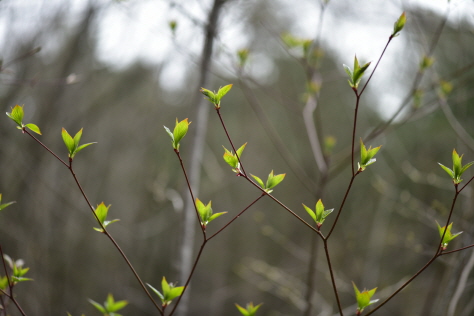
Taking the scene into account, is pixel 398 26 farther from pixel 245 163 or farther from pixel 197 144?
pixel 245 163

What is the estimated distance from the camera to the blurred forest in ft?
5.81

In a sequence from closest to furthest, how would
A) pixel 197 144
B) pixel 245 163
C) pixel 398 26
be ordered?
pixel 398 26, pixel 197 144, pixel 245 163

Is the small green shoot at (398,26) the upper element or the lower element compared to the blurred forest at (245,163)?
upper

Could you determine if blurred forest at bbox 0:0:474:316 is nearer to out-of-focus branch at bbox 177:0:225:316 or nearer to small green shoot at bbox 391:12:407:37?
out-of-focus branch at bbox 177:0:225:316

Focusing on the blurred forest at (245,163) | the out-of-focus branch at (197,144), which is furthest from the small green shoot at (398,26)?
the out-of-focus branch at (197,144)

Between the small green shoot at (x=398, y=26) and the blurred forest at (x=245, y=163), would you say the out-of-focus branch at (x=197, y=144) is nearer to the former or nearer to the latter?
the blurred forest at (x=245, y=163)

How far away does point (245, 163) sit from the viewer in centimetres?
651

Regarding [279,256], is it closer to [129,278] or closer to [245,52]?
[129,278]

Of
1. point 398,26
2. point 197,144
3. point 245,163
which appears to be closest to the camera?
point 398,26

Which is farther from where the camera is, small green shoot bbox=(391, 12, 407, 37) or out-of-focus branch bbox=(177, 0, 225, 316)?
out-of-focus branch bbox=(177, 0, 225, 316)

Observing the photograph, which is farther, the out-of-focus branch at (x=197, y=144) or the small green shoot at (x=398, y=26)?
the out-of-focus branch at (x=197, y=144)

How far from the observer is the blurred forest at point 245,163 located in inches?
69.7

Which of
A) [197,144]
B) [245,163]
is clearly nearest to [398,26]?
[197,144]

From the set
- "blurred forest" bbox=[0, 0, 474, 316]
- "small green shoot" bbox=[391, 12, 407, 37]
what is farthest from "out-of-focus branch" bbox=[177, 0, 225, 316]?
"small green shoot" bbox=[391, 12, 407, 37]
